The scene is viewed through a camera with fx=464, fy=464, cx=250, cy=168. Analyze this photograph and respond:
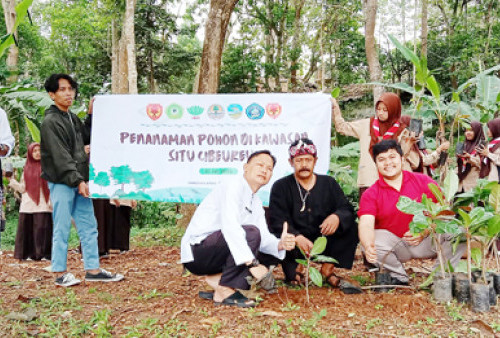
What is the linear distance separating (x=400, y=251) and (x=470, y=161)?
120 inches

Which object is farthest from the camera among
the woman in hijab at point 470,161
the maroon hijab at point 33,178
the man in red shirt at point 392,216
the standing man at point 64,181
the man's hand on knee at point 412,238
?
the woman in hijab at point 470,161

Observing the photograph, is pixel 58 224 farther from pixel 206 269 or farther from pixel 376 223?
pixel 376 223

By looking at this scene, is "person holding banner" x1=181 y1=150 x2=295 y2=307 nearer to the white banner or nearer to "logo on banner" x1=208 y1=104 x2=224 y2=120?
the white banner

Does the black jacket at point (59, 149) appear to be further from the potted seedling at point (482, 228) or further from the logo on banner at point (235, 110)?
the potted seedling at point (482, 228)

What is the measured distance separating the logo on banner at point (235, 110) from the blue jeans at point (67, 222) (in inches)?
58.2

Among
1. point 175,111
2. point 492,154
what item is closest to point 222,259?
point 175,111

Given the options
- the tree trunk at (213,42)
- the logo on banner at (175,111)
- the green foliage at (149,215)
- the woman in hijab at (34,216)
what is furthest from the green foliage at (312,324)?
the green foliage at (149,215)

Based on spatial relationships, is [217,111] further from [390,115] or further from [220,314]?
[220,314]

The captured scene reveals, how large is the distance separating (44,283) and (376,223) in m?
2.87

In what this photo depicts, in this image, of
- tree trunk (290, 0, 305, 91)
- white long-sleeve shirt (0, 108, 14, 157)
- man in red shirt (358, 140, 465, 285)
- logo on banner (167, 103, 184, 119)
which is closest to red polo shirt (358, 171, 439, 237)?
man in red shirt (358, 140, 465, 285)

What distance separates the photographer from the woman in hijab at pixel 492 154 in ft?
17.5

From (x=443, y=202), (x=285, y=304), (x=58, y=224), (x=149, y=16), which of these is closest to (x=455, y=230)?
(x=443, y=202)

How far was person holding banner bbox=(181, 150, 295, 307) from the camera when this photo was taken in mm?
2975

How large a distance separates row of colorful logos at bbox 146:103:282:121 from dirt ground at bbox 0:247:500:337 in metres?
1.56
